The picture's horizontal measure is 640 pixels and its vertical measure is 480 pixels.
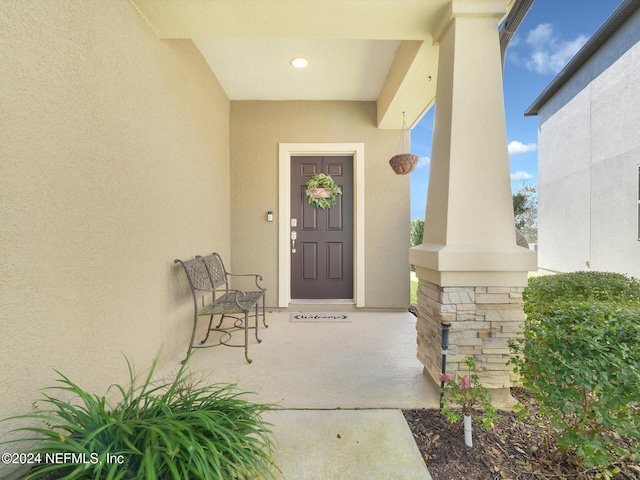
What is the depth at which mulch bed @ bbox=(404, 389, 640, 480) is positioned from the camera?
3.79 feet

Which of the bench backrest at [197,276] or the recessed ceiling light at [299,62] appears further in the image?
the recessed ceiling light at [299,62]

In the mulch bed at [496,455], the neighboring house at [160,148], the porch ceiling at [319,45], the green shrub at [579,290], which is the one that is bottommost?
the mulch bed at [496,455]

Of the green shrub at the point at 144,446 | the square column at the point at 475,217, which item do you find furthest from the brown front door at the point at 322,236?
the green shrub at the point at 144,446

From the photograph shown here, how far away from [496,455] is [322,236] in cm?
287

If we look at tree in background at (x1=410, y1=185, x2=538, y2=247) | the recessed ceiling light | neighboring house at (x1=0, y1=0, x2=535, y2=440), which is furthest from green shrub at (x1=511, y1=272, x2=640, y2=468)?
tree in background at (x1=410, y1=185, x2=538, y2=247)

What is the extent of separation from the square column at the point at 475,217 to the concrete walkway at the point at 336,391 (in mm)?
386

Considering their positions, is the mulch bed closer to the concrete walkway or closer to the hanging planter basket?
the concrete walkway

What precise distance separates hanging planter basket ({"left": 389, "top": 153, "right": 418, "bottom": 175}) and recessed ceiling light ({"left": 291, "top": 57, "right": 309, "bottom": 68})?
1449 mm

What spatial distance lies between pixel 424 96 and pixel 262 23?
1.84 metres

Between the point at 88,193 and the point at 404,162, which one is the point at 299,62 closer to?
the point at 404,162

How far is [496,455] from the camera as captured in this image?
→ 4.10 ft

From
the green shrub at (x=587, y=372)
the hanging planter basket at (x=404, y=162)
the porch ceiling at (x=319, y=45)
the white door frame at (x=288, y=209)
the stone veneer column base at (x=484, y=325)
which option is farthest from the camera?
the white door frame at (x=288, y=209)

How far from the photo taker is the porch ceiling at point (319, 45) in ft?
5.80

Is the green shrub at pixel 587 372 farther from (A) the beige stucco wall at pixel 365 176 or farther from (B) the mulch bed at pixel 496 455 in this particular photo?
(A) the beige stucco wall at pixel 365 176
